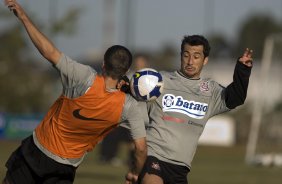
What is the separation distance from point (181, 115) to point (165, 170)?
0.63 meters

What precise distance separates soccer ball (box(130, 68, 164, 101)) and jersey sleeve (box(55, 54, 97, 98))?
535 mm

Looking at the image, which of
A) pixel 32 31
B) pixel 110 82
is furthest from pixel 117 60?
pixel 32 31

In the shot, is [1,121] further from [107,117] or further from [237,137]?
[107,117]

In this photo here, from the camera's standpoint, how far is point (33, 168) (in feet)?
28.5

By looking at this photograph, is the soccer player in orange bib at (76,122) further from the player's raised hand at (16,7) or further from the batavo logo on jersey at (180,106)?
the batavo logo on jersey at (180,106)

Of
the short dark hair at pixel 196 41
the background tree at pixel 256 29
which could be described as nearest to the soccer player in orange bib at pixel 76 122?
the short dark hair at pixel 196 41

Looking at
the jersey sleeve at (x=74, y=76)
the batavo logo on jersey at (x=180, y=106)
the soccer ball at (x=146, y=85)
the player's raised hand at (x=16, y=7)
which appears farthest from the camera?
the batavo logo on jersey at (x=180, y=106)

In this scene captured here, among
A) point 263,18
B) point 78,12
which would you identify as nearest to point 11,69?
point 78,12

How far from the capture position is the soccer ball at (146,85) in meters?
9.02

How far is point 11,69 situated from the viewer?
4703cm

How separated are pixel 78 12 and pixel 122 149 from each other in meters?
15.2

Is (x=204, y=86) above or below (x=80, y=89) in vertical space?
below

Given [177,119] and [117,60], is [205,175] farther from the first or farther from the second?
[117,60]

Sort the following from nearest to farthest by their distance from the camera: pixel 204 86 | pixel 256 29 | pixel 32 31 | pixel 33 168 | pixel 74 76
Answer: pixel 32 31 → pixel 74 76 → pixel 33 168 → pixel 204 86 → pixel 256 29
